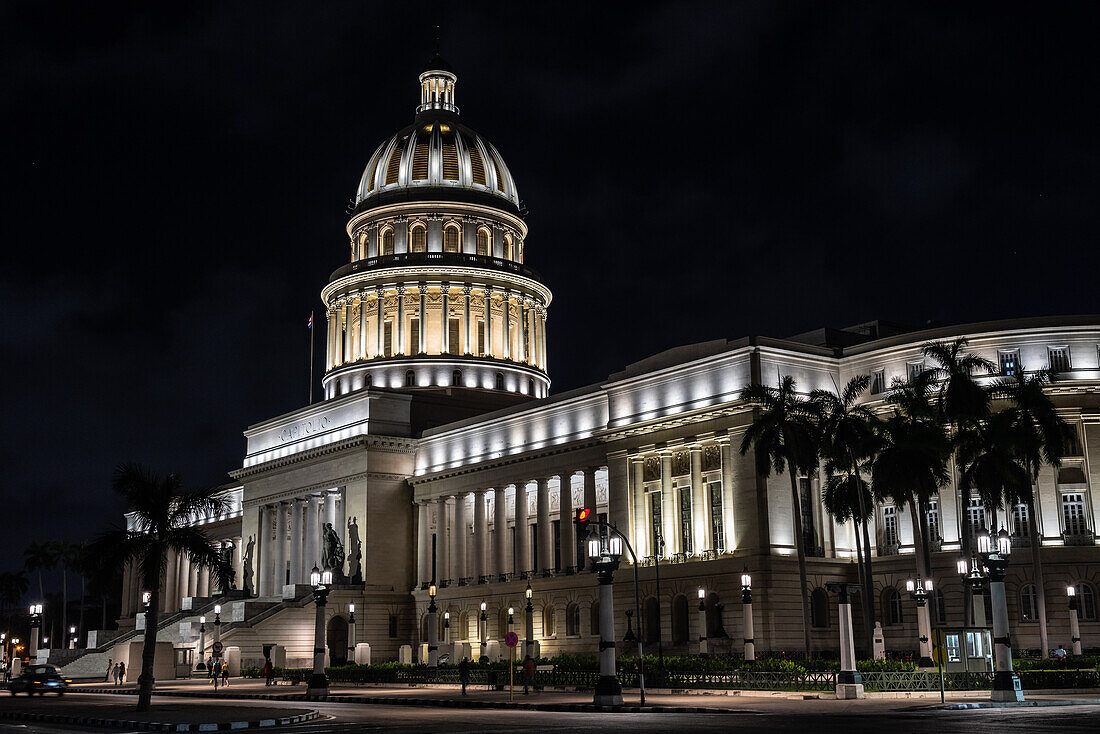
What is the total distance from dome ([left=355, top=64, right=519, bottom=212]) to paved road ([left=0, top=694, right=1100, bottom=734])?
263 feet

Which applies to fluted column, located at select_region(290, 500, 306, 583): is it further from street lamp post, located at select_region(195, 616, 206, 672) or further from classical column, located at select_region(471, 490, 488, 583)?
classical column, located at select_region(471, 490, 488, 583)

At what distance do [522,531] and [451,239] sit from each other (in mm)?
35605

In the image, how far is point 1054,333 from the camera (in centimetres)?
7125

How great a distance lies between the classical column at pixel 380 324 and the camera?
114250 millimetres

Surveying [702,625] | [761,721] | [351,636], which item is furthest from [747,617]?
[351,636]

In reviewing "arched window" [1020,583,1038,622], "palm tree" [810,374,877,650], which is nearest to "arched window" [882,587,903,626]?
"arched window" [1020,583,1038,622]

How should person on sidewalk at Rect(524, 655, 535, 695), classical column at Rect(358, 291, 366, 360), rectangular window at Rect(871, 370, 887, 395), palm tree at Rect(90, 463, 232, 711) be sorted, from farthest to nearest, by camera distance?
classical column at Rect(358, 291, 366, 360), rectangular window at Rect(871, 370, 887, 395), person on sidewalk at Rect(524, 655, 535, 695), palm tree at Rect(90, 463, 232, 711)

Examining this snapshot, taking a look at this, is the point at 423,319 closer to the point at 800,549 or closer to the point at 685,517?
the point at 685,517

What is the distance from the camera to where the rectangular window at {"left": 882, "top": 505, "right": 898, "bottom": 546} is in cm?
7394

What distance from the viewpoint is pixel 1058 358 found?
71062 millimetres

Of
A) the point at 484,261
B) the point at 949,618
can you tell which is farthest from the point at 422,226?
the point at 949,618

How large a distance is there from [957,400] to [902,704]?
24492 millimetres

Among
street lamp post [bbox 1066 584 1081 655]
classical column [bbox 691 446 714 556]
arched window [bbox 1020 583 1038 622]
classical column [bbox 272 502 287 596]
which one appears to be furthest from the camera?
classical column [bbox 272 502 287 596]

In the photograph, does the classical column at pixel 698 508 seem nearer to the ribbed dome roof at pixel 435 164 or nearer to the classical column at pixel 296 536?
the classical column at pixel 296 536
